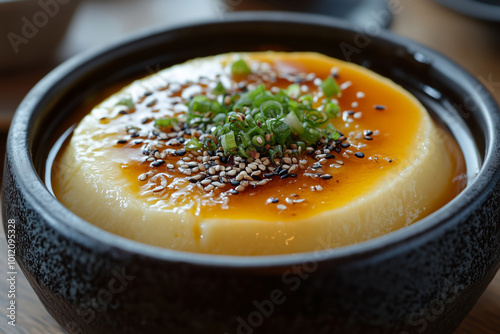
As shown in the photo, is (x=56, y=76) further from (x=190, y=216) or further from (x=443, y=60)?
(x=443, y=60)

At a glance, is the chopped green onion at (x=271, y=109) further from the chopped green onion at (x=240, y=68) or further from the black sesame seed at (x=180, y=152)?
the chopped green onion at (x=240, y=68)

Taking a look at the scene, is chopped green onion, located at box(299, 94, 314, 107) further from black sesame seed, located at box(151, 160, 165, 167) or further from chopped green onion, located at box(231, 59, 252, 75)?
black sesame seed, located at box(151, 160, 165, 167)

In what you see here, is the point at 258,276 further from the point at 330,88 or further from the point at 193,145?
the point at 330,88

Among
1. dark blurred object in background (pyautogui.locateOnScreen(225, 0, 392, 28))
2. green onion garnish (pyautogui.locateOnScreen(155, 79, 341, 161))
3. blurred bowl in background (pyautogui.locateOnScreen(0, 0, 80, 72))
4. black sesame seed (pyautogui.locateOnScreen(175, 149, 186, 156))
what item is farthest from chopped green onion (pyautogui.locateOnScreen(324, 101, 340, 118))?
dark blurred object in background (pyautogui.locateOnScreen(225, 0, 392, 28))

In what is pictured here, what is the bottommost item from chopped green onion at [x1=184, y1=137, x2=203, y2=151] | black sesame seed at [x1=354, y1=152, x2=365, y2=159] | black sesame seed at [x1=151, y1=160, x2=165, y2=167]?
black sesame seed at [x1=151, y1=160, x2=165, y2=167]

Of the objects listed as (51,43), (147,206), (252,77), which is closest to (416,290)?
(147,206)

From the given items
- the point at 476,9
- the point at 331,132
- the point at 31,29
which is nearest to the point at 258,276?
the point at 331,132
